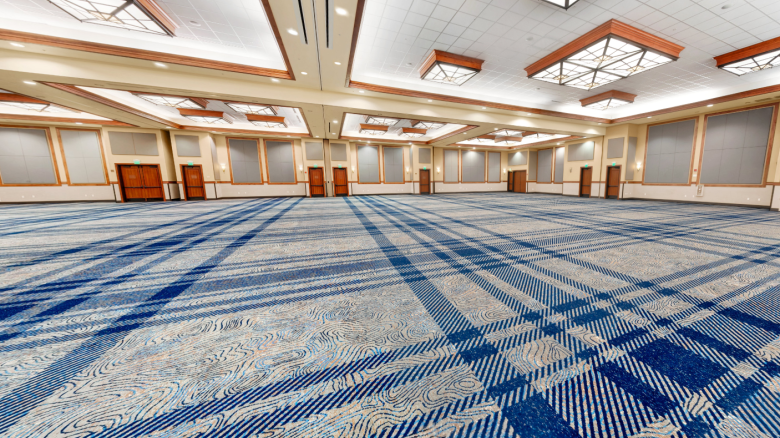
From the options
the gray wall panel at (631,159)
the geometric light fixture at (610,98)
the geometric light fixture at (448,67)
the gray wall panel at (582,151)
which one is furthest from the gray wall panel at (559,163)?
the geometric light fixture at (448,67)

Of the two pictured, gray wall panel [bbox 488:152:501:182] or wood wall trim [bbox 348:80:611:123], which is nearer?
wood wall trim [bbox 348:80:611:123]

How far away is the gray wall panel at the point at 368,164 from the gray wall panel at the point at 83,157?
40.2ft

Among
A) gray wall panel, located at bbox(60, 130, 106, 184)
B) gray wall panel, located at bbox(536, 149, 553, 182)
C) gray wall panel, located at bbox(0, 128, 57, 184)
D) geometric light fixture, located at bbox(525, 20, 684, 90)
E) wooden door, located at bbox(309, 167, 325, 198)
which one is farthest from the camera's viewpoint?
gray wall panel, located at bbox(536, 149, 553, 182)

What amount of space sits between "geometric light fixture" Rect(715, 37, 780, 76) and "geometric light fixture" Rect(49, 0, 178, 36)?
12231 mm

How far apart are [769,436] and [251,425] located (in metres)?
1.83

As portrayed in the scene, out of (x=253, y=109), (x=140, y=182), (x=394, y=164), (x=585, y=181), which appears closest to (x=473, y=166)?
(x=394, y=164)

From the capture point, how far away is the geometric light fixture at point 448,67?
20.3ft

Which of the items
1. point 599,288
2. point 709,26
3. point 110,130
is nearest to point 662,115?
point 709,26

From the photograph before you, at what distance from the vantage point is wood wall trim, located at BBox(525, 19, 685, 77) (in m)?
5.00

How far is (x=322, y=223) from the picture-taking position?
566cm

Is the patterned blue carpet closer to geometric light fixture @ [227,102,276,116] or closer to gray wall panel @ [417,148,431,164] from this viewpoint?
geometric light fixture @ [227,102,276,116]

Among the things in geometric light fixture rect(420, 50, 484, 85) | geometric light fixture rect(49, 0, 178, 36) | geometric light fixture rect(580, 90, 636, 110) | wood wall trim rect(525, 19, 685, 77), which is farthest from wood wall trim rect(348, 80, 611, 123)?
geometric light fixture rect(49, 0, 178, 36)

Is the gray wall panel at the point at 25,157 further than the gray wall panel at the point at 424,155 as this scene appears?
No

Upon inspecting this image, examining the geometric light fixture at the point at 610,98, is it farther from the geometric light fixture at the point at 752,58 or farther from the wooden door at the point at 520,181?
the wooden door at the point at 520,181
